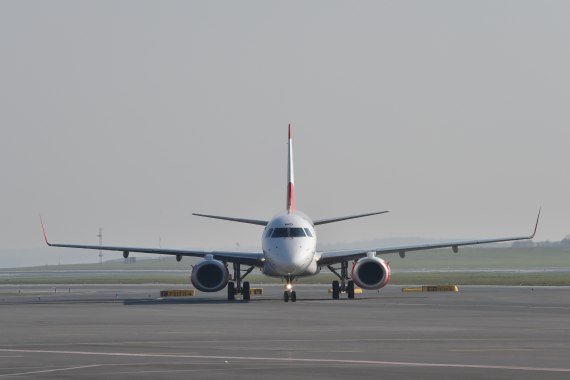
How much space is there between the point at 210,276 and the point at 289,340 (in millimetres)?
28504

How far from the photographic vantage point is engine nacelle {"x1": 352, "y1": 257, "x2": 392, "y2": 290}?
192 feet

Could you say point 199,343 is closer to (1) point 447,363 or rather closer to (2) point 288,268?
(1) point 447,363

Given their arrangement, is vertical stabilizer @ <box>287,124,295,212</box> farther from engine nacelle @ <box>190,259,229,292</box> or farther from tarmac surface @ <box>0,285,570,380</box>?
tarmac surface @ <box>0,285,570,380</box>

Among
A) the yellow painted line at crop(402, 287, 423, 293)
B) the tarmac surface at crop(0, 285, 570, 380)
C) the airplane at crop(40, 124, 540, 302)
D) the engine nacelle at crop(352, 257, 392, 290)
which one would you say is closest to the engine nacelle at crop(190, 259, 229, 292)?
the airplane at crop(40, 124, 540, 302)

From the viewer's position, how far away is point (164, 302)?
56000 mm

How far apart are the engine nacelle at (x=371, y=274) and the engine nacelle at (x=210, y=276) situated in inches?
237

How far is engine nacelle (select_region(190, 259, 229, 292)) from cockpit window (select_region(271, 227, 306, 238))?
13.4 ft

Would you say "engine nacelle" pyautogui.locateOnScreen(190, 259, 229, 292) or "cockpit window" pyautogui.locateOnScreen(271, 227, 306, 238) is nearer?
"cockpit window" pyautogui.locateOnScreen(271, 227, 306, 238)

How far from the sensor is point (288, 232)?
54938 millimetres

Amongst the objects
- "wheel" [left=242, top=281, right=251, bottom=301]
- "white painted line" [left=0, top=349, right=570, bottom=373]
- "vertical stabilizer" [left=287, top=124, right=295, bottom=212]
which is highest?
"vertical stabilizer" [left=287, top=124, right=295, bottom=212]

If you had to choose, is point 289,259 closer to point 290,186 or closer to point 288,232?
point 288,232

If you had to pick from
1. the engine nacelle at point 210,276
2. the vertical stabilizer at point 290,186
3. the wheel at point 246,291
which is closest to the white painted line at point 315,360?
the engine nacelle at point 210,276

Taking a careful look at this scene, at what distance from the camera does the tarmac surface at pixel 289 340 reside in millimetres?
22516

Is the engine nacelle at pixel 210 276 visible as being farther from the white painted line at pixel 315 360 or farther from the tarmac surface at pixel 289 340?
the white painted line at pixel 315 360
